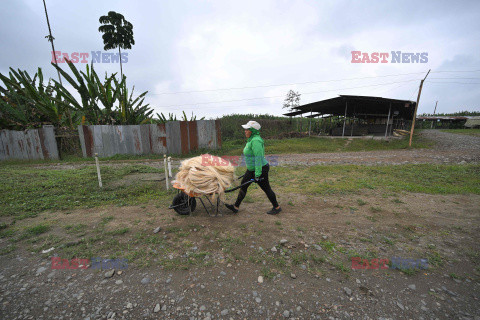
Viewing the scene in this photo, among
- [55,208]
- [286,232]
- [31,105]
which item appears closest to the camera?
[286,232]

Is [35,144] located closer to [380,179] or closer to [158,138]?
[158,138]

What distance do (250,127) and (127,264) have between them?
9.59 feet

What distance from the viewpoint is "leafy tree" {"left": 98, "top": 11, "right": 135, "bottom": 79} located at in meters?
21.0

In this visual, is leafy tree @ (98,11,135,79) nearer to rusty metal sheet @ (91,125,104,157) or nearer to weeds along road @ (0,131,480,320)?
rusty metal sheet @ (91,125,104,157)

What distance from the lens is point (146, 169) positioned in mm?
8133

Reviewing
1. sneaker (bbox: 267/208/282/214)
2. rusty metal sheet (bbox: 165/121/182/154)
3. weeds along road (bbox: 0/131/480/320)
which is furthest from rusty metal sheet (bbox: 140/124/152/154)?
sneaker (bbox: 267/208/282/214)

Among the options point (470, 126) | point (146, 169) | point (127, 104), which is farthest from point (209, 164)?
point (470, 126)

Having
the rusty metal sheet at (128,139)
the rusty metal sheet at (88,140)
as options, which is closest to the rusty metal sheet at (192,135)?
the rusty metal sheet at (128,139)

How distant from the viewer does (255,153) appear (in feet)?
12.5

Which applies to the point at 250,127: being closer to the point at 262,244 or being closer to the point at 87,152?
the point at 262,244

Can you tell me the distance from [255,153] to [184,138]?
1000 cm

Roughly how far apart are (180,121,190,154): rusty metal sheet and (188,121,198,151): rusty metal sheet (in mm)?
191

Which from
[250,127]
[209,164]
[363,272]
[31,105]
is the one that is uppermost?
[31,105]

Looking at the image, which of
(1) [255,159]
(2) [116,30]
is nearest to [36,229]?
(1) [255,159]
